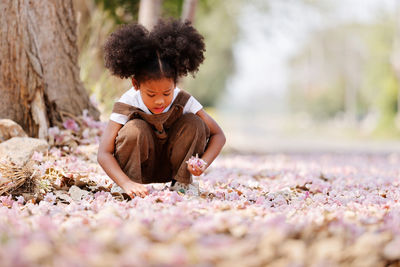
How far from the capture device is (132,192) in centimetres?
269

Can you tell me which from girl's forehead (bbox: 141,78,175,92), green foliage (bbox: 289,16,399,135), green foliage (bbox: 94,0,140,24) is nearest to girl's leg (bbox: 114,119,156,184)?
girl's forehead (bbox: 141,78,175,92)

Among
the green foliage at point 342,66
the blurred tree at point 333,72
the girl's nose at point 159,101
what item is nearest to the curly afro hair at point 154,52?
the girl's nose at point 159,101

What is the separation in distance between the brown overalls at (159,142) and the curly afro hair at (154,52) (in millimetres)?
234

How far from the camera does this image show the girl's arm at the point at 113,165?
268 centimetres

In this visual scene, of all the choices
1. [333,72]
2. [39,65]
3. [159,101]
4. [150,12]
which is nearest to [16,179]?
[159,101]

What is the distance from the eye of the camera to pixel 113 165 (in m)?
2.81

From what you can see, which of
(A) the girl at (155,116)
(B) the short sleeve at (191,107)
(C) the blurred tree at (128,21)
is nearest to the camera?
(A) the girl at (155,116)

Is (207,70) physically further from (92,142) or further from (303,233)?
(303,233)

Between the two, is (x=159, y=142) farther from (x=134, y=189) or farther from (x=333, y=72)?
(x=333, y=72)

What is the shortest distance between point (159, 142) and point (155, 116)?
216 mm

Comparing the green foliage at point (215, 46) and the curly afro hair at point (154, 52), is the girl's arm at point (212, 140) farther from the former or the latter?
the green foliage at point (215, 46)

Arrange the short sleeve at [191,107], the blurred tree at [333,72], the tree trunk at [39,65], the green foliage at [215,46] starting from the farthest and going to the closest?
the blurred tree at [333,72] → the green foliage at [215,46] → the tree trunk at [39,65] → the short sleeve at [191,107]

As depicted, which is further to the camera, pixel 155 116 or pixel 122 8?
pixel 122 8

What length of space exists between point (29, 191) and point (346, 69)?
39973mm
